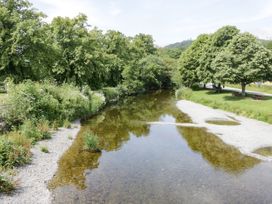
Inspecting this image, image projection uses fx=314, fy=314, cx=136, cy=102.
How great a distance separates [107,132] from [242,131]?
1522 centimetres

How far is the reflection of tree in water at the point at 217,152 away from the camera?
2456 centimetres

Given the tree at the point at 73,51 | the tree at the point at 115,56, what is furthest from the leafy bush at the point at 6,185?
the tree at the point at 115,56

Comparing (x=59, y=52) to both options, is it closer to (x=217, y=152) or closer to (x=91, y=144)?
(x=91, y=144)

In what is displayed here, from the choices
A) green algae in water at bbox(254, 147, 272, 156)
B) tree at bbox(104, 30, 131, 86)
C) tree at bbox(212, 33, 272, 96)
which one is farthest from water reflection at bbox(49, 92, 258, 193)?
tree at bbox(104, 30, 131, 86)

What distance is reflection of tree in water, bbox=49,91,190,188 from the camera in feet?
72.8

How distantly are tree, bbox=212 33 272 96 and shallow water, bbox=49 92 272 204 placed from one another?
832 inches

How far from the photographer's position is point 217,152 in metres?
28.4

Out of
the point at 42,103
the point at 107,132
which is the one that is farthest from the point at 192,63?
the point at 42,103

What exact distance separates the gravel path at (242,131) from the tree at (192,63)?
26722 mm

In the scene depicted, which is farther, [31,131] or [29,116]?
[29,116]

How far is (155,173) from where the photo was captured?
22.5 meters

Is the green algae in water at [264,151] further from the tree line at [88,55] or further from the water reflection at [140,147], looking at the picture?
the tree line at [88,55]

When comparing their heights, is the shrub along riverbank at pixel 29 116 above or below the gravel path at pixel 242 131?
above

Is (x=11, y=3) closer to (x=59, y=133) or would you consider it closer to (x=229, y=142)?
(x=59, y=133)
